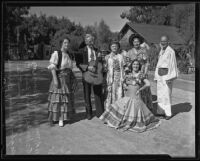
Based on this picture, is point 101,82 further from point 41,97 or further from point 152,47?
point 41,97

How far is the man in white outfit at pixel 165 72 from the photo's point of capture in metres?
4.86

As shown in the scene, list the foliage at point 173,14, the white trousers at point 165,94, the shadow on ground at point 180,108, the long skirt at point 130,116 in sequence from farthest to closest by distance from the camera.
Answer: the shadow on ground at point 180,108, the white trousers at point 165,94, the long skirt at point 130,116, the foliage at point 173,14

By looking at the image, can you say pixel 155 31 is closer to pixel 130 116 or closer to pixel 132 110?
pixel 132 110

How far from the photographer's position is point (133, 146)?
12.2ft

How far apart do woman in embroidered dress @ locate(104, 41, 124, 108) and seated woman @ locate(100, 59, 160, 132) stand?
0.21 meters

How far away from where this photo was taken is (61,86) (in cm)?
454

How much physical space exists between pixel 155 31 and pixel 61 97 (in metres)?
2.23

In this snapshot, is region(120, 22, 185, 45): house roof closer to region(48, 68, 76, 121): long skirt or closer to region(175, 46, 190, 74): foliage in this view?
region(175, 46, 190, 74): foliage

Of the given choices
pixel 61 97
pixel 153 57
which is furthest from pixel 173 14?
pixel 61 97

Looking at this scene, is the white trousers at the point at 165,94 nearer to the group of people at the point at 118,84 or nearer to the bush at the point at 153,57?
the group of people at the point at 118,84

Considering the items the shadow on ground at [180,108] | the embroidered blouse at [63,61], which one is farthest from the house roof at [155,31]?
the shadow on ground at [180,108]

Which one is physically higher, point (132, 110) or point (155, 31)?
point (155, 31)
